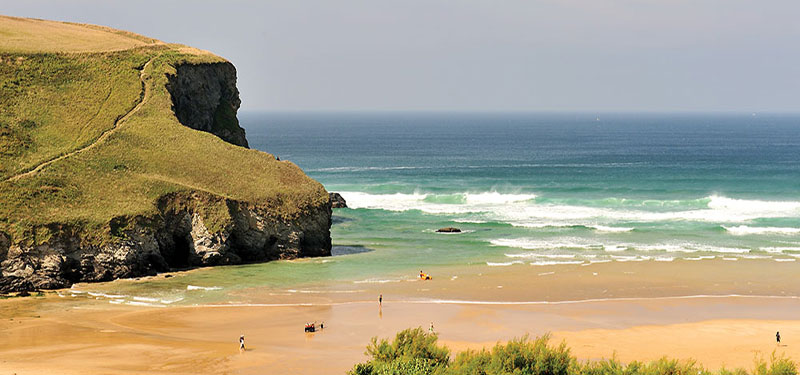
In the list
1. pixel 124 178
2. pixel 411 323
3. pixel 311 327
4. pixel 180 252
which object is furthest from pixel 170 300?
pixel 411 323

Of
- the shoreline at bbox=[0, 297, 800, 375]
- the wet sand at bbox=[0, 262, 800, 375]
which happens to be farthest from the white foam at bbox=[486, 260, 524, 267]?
the shoreline at bbox=[0, 297, 800, 375]

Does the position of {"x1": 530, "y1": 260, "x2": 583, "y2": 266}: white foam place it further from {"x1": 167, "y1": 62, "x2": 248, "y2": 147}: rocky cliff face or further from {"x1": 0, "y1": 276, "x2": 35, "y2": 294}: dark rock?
{"x1": 167, "y1": 62, "x2": 248, "y2": 147}: rocky cliff face

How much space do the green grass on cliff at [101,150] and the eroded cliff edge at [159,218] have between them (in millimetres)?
128

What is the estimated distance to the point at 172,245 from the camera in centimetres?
5550

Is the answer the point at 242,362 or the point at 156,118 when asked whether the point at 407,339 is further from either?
the point at 156,118

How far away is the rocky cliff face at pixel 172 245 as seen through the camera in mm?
48656

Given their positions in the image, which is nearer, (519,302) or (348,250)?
(519,302)

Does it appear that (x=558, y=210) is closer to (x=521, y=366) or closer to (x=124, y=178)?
(x=124, y=178)

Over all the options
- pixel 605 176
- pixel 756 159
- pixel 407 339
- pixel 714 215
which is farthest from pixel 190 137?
pixel 756 159

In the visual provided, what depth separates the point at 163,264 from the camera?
53.9 meters

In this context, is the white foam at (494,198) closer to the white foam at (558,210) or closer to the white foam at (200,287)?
the white foam at (558,210)

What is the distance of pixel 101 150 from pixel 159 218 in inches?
373

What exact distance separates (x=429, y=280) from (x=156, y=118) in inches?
1089

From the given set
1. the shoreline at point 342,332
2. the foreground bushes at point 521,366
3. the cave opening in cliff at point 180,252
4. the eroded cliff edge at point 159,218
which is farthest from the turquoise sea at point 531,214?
the foreground bushes at point 521,366
